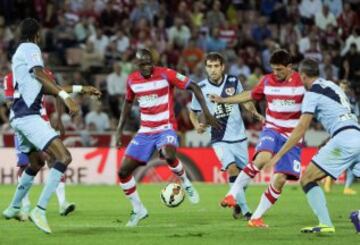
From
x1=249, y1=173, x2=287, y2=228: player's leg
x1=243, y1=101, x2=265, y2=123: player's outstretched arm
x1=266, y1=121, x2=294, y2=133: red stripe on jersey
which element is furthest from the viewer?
x1=243, y1=101, x2=265, y2=123: player's outstretched arm

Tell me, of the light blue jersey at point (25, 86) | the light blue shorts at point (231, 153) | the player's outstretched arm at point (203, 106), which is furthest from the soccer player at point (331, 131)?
the light blue jersey at point (25, 86)

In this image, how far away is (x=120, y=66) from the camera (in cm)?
2519

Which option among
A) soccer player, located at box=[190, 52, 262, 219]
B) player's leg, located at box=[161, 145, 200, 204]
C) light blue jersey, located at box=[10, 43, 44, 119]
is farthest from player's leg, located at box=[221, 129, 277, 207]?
light blue jersey, located at box=[10, 43, 44, 119]

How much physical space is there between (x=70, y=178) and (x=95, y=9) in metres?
6.17

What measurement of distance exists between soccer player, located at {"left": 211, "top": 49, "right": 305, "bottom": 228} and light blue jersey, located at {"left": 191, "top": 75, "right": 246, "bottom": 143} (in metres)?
1.55

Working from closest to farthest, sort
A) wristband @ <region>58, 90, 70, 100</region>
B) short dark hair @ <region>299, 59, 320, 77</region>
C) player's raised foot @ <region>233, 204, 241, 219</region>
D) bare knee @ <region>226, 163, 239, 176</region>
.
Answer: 1. wristband @ <region>58, 90, 70, 100</region>
2. short dark hair @ <region>299, 59, 320, 77</region>
3. player's raised foot @ <region>233, 204, 241, 219</region>
4. bare knee @ <region>226, 163, 239, 176</region>

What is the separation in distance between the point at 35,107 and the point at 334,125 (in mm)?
3664

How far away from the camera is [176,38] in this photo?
2712 centimetres

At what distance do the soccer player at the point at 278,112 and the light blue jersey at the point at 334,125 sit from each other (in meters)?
1.25

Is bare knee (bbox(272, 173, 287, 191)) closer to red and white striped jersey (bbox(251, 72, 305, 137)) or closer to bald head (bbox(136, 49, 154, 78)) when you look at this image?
red and white striped jersey (bbox(251, 72, 305, 137))

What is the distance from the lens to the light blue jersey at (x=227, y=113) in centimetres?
1497

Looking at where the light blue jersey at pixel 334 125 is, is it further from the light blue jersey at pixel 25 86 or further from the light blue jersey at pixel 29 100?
the light blue jersey at pixel 25 86

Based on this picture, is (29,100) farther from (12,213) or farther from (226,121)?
(226,121)

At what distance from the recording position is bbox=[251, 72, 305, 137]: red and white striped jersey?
Result: 43.5 ft
